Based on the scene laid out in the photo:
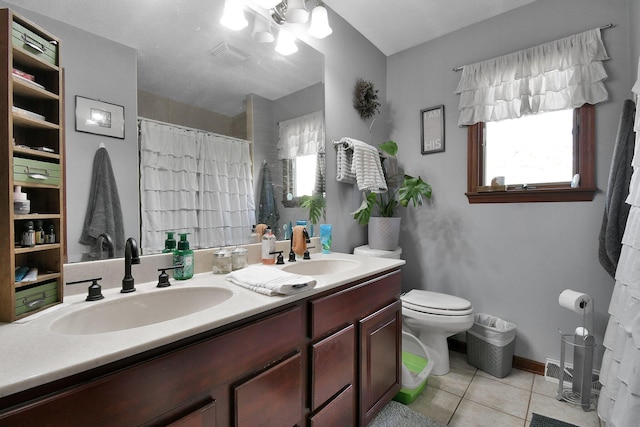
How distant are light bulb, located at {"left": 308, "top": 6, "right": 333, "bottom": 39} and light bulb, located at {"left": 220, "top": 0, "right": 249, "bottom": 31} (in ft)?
1.56

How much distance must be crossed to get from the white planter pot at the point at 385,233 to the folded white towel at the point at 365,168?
26 centimetres

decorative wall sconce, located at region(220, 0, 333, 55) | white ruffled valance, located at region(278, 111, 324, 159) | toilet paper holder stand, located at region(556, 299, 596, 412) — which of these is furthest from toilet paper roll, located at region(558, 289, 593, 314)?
decorative wall sconce, located at region(220, 0, 333, 55)

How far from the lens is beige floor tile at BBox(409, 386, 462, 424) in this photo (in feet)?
5.24

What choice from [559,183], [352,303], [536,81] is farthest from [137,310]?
[536,81]

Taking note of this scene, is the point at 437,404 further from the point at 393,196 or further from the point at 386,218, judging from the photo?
the point at 393,196

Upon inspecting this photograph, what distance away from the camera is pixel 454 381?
6.31 feet

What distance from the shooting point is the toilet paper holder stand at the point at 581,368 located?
162 cm

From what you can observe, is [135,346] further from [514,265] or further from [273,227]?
[514,265]

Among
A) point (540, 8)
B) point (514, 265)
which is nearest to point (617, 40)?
point (540, 8)

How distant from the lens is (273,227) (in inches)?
66.1

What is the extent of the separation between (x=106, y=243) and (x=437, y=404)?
193cm

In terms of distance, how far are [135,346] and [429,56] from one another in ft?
9.31

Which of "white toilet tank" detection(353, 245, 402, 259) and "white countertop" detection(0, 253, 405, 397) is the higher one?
"white countertop" detection(0, 253, 405, 397)

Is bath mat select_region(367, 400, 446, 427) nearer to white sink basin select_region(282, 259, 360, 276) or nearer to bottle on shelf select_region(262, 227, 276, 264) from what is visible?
white sink basin select_region(282, 259, 360, 276)
